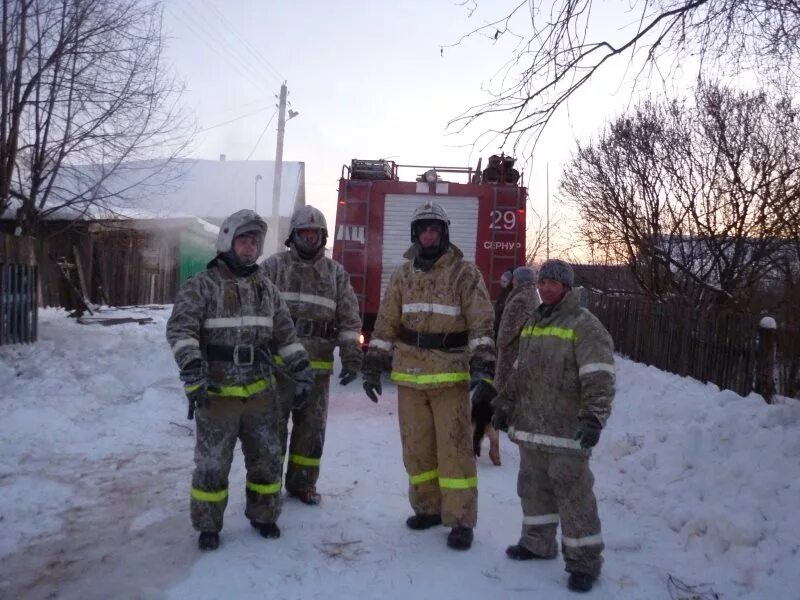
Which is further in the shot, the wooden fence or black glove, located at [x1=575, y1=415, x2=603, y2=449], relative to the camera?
the wooden fence

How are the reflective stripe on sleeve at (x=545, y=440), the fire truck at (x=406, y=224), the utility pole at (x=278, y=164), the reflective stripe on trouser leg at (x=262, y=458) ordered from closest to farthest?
the reflective stripe on sleeve at (x=545, y=440) → the reflective stripe on trouser leg at (x=262, y=458) → the fire truck at (x=406, y=224) → the utility pole at (x=278, y=164)

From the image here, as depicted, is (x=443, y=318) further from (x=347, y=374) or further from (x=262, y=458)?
(x=262, y=458)

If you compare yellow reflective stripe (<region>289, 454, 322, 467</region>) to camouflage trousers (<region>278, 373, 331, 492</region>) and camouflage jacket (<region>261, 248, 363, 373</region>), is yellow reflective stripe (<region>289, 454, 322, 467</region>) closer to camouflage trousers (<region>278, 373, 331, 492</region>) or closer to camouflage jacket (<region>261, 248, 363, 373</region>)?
camouflage trousers (<region>278, 373, 331, 492</region>)

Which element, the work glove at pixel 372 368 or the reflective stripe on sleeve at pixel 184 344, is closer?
the reflective stripe on sleeve at pixel 184 344

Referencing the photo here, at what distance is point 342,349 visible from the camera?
5.12 metres

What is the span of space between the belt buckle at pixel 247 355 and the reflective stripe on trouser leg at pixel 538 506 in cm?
176

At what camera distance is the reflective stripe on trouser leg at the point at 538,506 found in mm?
4117

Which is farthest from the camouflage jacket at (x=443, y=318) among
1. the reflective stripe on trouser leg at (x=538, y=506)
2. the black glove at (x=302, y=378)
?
the reflective stripe on trouser leg at (x=538, y=506)

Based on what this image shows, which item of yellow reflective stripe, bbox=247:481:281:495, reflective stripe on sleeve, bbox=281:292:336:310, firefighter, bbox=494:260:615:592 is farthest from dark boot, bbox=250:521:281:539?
reflective stripe on sleeve, bbox=281:292:336:310

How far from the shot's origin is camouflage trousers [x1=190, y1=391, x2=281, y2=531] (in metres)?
4.17

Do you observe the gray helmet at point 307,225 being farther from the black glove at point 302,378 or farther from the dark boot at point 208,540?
the dark boot at point 208,540

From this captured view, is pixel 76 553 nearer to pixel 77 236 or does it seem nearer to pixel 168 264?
pixel 77 236

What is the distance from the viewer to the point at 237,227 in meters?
4.34

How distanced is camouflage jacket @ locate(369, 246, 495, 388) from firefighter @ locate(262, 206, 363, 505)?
66cm
